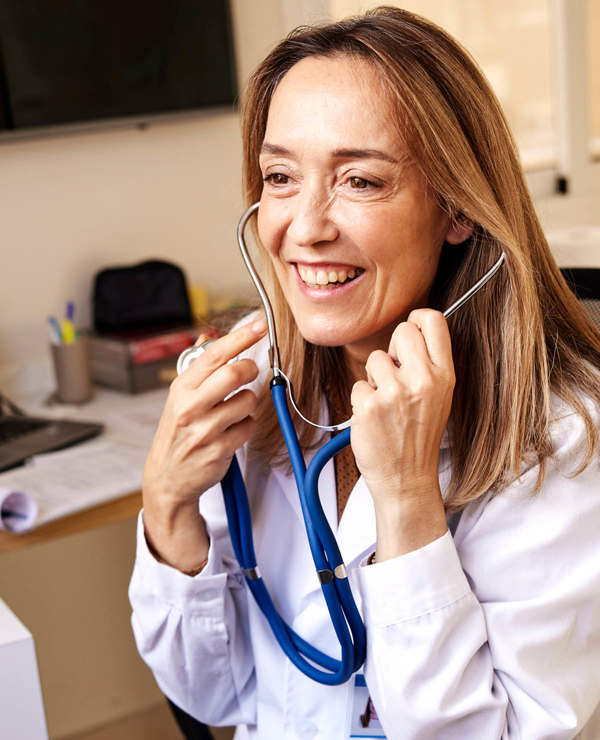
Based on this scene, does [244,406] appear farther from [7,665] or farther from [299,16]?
[299,16]

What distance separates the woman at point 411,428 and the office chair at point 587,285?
11 cm

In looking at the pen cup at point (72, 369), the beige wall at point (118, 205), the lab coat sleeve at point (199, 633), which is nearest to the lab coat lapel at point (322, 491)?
the lab coat sleeve at point (199, 633)

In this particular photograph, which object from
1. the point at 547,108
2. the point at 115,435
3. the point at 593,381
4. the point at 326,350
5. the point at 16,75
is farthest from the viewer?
the point at 547,108

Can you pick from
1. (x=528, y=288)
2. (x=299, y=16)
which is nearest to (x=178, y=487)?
(x=528, y=288)

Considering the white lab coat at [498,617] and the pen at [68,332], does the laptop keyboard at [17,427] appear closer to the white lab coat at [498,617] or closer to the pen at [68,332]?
the pen at [68,332]

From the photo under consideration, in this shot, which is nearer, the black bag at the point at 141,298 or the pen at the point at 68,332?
the pen at the point at 68,332

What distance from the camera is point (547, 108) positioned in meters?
3.20

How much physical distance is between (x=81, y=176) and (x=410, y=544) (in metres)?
1.54

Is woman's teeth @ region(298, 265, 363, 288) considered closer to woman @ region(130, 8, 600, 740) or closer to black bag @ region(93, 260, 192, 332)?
woman @ region(130, 8, 600, 740)

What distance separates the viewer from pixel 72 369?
7.00ft

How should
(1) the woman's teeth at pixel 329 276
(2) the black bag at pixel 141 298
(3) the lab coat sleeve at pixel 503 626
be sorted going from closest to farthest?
1. (3) the lab coat sleeve at pixel 503 626
2. (1) the woman's teeth at pixel 329 276
3. (2) the black bag at pixel 141 298

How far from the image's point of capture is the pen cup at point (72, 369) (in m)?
2.13

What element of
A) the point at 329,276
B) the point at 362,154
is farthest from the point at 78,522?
the point at 362,154

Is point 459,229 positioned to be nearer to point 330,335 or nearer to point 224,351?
point 330,335
